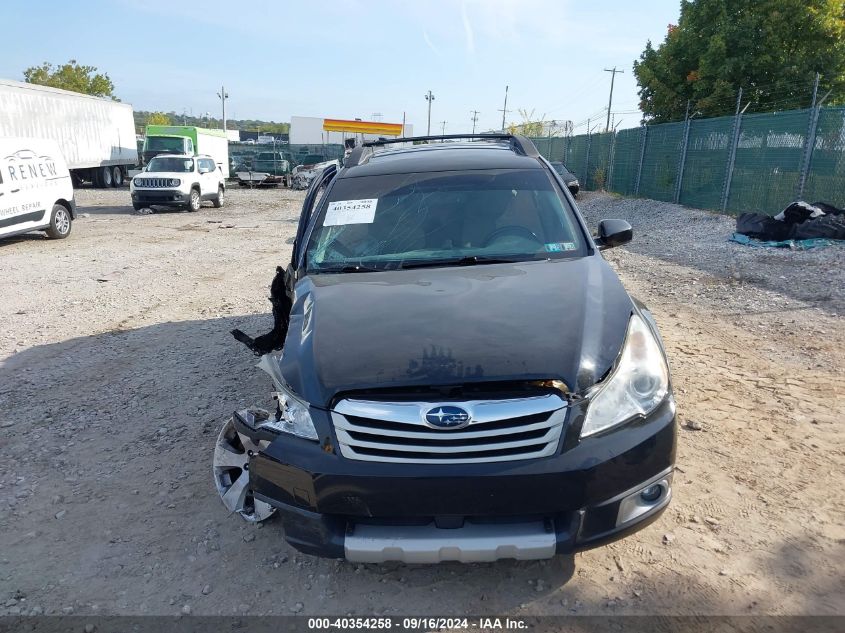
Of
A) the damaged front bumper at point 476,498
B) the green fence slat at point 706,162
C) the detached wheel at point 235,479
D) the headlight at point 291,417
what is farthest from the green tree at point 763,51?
the headlight at point 291,417

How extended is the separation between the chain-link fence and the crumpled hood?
33.8 ft

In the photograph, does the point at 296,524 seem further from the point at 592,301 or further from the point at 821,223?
the point at 821,223

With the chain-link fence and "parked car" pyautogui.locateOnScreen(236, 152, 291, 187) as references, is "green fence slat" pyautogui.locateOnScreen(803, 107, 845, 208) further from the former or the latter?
"parked car" pyautogui.locateOnScreen(236, 152, 291, 187)

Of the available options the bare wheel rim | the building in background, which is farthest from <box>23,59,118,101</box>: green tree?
the bare wheel rim

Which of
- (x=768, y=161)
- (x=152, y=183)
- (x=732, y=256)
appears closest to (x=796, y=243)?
(x=732, y=256)

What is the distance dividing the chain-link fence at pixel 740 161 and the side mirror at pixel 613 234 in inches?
364

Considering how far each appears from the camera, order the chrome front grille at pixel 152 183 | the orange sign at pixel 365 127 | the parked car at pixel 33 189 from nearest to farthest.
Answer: the parked car at pixel 33 189
the chrome front grille at pixel 152 183
the orange sign at pixel 365 127

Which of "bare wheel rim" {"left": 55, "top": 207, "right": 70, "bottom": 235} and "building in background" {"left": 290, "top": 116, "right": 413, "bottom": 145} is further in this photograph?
"building in background" {"left": 290, "top": 116, "right": 413, "bottom": 145}

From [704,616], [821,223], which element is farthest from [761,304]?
[704,616]

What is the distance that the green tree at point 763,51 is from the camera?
69.2ft

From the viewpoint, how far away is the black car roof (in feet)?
13.4

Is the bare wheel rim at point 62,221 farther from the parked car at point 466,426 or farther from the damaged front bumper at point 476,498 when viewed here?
the damaged front bumper at point 476,498

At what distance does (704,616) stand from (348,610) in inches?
56.6

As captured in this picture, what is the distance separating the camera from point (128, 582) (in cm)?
276
